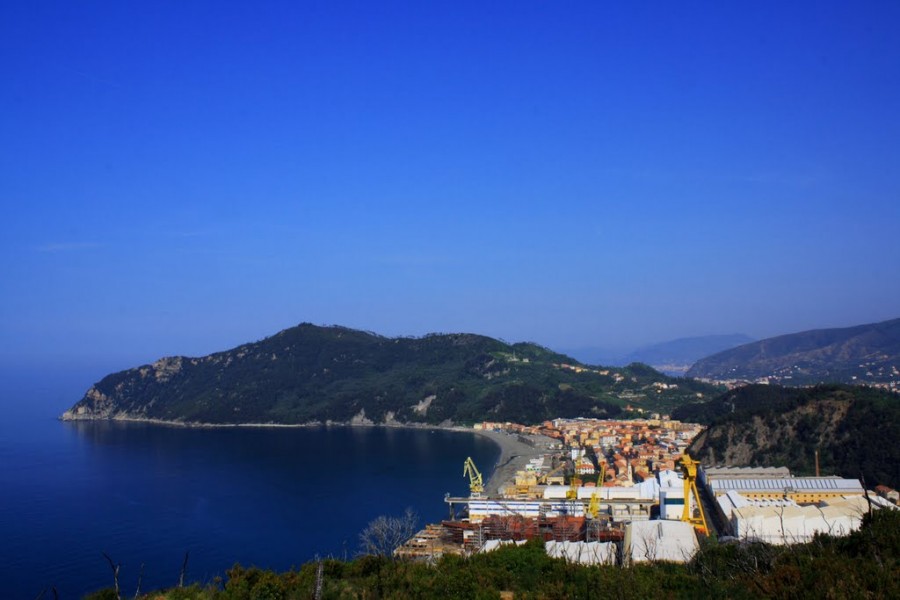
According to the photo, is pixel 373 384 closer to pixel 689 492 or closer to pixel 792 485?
pixel 792 485

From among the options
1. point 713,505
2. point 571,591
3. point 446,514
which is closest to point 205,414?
point 446,514

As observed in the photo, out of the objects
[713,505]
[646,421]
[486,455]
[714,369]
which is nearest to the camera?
[713,505]

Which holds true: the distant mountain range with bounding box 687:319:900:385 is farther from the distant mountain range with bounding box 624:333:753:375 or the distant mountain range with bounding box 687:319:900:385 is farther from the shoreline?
the distant mountain range with bounding box 624:333:753:375

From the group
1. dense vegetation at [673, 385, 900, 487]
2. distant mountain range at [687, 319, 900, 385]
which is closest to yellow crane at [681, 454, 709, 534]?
dense vegetation at [673, 385, 900, 487]

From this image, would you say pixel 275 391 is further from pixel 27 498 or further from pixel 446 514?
pixel 446 514

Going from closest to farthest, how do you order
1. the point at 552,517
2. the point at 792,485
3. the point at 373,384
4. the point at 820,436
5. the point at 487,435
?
the point at 552,517 < the point at 792,485 < the point at 820,436 < the point at 487,435 < the point at 373,384

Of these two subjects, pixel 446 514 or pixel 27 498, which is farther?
pixel 27 498

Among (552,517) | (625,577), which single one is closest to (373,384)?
(552,517)
